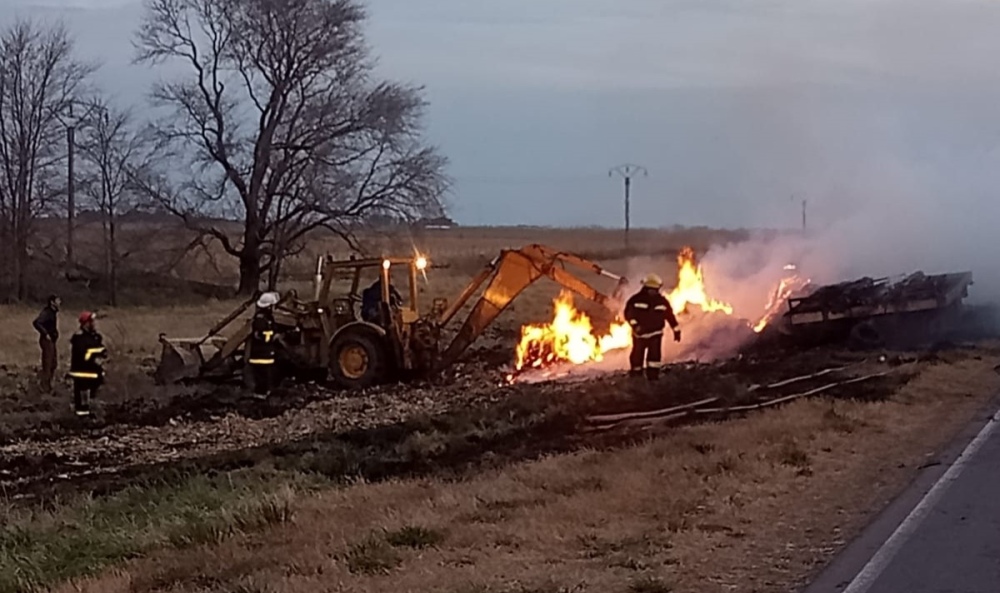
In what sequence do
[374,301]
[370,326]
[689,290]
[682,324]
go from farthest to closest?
[689,290] → [682,324] → [374,301] → [370,326]

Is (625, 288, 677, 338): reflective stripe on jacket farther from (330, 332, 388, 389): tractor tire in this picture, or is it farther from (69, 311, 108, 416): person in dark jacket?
(69, 311, 108, 416): person in dark jacket

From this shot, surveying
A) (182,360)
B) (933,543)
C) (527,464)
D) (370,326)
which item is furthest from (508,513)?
(182,360)

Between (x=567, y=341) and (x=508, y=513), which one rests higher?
(x=567, y=341)

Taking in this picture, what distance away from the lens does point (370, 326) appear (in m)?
22.4

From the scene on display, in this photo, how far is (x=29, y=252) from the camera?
52.4 meters

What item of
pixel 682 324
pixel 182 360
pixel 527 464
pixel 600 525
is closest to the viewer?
pixel 600 525

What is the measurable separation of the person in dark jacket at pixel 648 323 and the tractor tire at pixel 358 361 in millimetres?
4274

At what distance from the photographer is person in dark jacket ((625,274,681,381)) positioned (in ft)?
65.7

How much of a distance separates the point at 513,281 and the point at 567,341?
5.71 ft

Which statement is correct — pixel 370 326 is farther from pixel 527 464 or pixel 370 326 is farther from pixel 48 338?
pixel 527 464

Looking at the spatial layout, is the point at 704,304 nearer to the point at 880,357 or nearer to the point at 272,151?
the point at 880,357

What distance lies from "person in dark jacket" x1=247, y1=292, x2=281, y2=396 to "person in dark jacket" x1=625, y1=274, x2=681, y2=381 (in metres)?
5.88

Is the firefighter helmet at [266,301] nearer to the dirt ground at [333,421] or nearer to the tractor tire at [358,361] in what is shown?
the tractor tire at [358,361]

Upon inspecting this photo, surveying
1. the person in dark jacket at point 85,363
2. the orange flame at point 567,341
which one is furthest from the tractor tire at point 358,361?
the person in dark jacket at point 85,363
